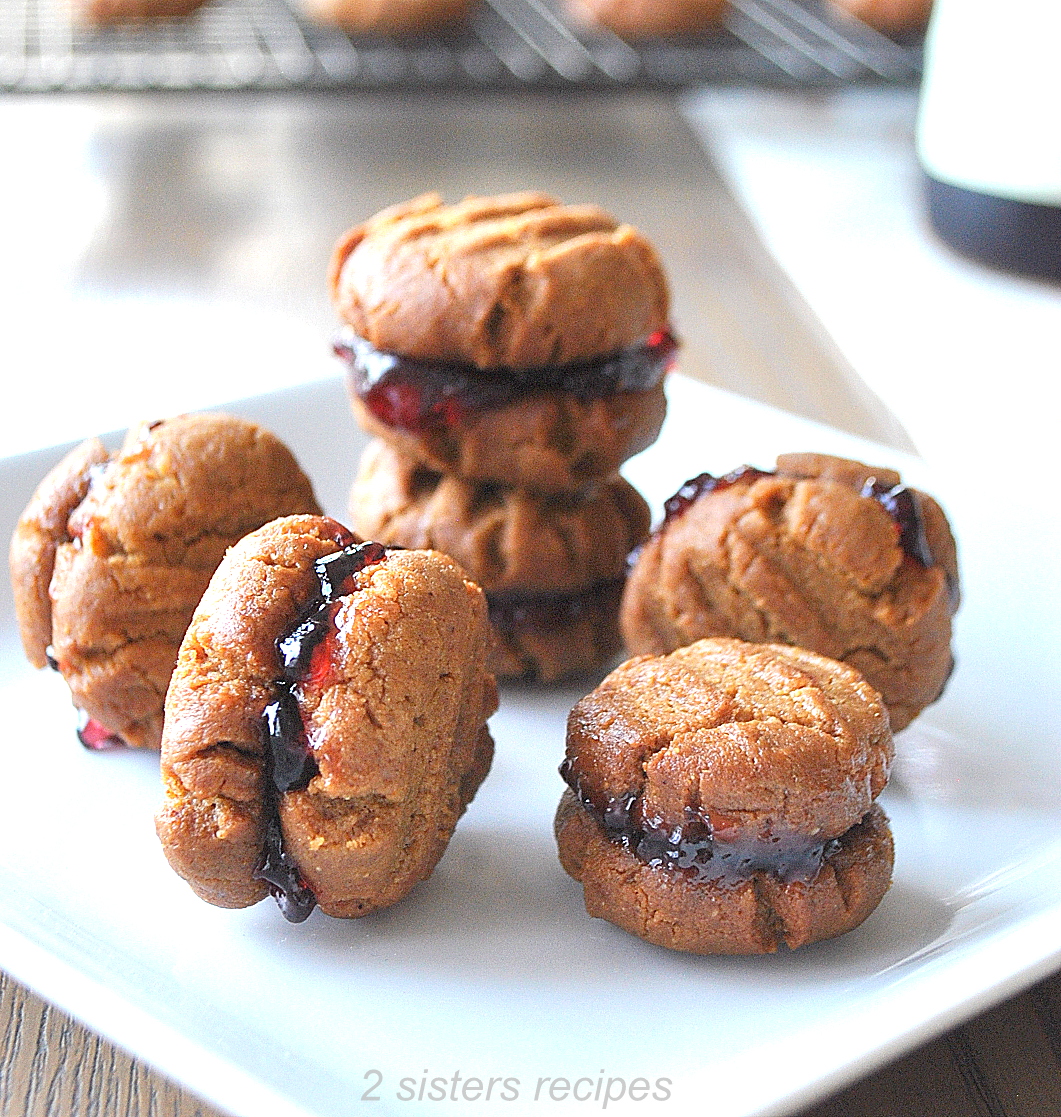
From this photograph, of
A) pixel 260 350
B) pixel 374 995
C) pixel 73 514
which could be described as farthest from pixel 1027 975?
pixel 260 350

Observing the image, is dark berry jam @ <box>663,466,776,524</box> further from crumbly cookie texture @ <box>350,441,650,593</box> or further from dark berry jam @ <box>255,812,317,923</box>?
dark berry jam @ <box>255,812,317,923</box>

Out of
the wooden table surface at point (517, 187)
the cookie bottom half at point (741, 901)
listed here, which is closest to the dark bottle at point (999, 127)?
the wooden table surface at point (517, 187)

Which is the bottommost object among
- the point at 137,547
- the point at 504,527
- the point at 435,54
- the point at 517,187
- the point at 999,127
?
the point at 517,187

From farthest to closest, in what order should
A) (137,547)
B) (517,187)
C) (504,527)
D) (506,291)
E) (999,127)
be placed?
(517,187) → (999,127) → (504,527) → (506,291) → (137,547)

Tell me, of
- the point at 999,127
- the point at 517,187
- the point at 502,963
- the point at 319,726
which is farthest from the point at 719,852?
the point at 517,187

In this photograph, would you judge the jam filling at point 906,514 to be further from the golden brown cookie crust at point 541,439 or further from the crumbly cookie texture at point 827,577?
the golden brown cookie crust at point 541,439

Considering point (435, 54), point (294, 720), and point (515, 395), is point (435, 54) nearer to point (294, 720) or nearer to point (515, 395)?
point (515, 395)

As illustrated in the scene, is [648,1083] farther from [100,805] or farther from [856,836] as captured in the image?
[100,805]
